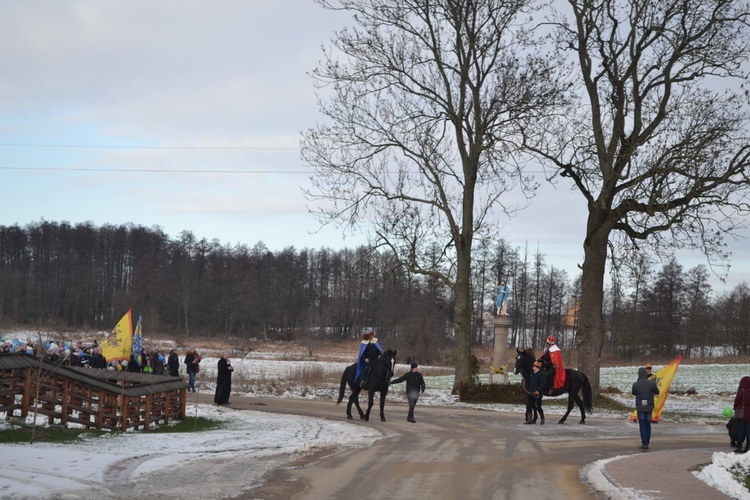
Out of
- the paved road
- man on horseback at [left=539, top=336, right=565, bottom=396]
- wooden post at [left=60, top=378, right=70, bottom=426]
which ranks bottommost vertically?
the paved road

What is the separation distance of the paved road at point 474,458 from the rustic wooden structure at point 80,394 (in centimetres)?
523

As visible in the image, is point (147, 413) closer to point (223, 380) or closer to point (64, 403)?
point (64, 403)

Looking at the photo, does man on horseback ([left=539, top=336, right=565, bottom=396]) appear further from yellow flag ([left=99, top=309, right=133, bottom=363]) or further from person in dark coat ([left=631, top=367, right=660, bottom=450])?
yellow flag ([left=99, top=309, right=133, bottom=363])

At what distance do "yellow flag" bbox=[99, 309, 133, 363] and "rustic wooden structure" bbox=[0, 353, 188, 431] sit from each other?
4906mm

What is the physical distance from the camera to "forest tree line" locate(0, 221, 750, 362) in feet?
263

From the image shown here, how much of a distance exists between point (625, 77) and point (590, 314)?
29.3 ft

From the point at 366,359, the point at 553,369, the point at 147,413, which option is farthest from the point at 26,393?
the point at 553,369

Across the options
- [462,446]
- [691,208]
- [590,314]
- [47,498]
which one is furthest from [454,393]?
[47,498]

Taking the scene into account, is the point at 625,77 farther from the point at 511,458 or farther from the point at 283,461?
the point at 283,461

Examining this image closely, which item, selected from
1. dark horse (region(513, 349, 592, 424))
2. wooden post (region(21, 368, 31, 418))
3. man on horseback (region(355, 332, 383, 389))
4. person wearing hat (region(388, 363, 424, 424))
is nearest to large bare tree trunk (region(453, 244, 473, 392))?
dark horse (region(513, 349, 592, 424))

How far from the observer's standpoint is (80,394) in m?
16.1

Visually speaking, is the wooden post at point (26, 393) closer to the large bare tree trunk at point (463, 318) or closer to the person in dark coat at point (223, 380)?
the person in dark coat at point (223, 380)

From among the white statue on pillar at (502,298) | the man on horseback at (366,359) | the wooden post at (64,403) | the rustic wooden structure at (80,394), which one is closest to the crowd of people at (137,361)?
the rustic wooden structure at (80,394)

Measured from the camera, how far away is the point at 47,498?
8445 mm
